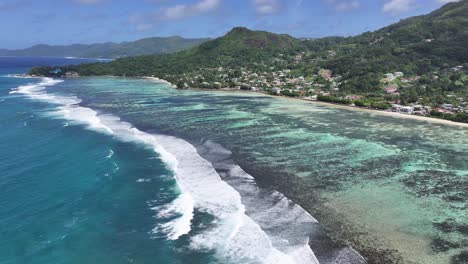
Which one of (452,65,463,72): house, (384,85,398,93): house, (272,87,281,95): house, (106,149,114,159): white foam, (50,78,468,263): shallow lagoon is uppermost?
(452,65,463,72): house

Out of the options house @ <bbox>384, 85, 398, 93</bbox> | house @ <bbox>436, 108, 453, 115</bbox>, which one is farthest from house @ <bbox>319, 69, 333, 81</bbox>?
house @ <bbox>436, 108, 453, 115</bbox>

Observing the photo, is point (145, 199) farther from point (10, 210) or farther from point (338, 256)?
point (338, 256)

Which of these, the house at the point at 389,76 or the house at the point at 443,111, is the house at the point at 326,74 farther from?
the house at the point at 443,111

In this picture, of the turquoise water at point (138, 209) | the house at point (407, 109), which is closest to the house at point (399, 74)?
the house at point (407, 109)

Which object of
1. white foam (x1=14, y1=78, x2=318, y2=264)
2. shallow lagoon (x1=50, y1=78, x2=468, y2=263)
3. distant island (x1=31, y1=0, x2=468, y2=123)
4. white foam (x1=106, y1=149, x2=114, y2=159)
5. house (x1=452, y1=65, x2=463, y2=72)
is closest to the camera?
white foam (x1=14, y1=78, x2=318, y2=264)

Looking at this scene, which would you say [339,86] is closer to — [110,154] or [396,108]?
[396,108]

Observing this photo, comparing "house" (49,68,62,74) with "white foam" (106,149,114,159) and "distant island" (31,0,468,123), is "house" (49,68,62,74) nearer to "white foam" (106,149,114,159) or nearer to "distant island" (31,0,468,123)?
"distant island" (31,0,468,123)
